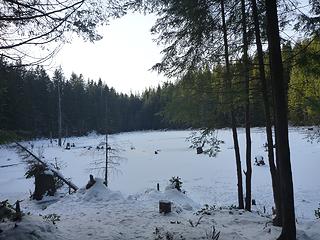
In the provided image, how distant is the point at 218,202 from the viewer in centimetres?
1491

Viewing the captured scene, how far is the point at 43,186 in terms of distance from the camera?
16.0 meters

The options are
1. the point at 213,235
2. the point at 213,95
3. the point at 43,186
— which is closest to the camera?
the point at 213,235

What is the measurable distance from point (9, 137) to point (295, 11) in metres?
6.82

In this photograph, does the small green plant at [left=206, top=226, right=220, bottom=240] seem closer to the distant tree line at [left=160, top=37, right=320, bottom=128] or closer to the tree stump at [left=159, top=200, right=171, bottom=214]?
the tree stump at [left=159, top=200, right=171, bottom=214]

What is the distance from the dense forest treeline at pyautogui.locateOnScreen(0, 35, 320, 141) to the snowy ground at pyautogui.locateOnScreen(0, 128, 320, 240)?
9.32 ft

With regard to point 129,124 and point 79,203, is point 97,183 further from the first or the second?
point 129,124

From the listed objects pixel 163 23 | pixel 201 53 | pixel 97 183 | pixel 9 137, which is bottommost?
pixel 97 183

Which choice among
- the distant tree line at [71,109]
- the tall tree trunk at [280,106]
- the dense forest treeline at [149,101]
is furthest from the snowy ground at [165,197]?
the distant tree line at [71,109]

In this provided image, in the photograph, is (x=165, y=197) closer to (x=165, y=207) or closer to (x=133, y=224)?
(x=165, y=207)

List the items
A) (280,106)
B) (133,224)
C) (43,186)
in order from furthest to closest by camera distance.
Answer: (43,186)
(133,224)
(280,106)

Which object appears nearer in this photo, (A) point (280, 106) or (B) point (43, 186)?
(A) point (280, 106)

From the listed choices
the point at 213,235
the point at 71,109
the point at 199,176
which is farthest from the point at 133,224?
the point at 71,109

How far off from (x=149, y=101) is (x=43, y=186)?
83.2 m

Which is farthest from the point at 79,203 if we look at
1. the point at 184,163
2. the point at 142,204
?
the point at 184,163
